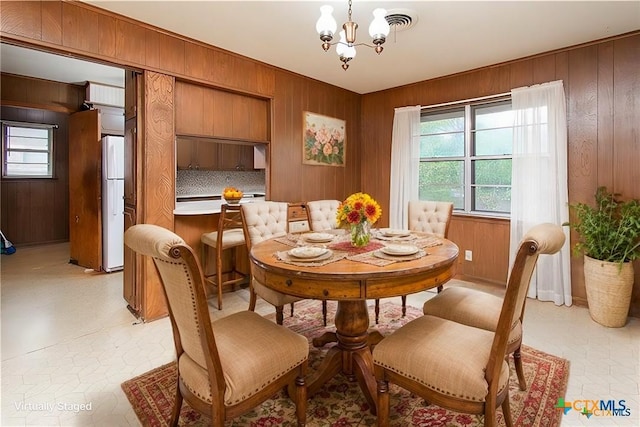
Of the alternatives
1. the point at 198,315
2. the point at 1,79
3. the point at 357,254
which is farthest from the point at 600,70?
the point at 1,79

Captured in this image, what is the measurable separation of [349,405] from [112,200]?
3.98m

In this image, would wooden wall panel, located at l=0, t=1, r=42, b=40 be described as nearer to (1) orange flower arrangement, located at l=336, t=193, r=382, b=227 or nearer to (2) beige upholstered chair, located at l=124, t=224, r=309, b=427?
(2) beige upholstered chair, located at l=124, t=224, r=309, b=427

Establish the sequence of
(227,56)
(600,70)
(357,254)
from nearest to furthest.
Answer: (357,254)
(600,70)
(227,56)

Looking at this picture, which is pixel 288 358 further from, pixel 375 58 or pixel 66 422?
pixel 375 58

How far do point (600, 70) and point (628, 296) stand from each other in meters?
1.99

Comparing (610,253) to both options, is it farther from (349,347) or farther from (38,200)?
(38,200)

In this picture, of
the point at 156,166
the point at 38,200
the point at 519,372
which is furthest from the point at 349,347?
the point at 38,200

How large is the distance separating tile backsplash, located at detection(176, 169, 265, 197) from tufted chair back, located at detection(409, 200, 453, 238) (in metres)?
2.72

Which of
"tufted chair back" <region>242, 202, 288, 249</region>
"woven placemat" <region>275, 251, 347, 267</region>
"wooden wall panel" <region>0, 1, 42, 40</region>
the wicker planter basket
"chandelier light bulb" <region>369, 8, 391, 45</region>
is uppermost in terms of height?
"wooden wall panel" <region>0, 1, 42, 40</region>

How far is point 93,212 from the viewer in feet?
14.9

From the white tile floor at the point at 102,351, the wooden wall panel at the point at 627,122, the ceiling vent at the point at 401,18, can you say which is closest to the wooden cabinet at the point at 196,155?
the white tile floor at the point at 102,351

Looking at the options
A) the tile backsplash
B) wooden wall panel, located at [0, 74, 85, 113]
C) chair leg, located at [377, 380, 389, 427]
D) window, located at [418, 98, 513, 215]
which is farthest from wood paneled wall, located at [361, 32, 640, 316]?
wooden wall panel, located at [0, 74, 85, 113]

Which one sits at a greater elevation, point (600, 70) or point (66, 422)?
point (600, 70)

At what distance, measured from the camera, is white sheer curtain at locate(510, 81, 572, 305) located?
3.33 meters
